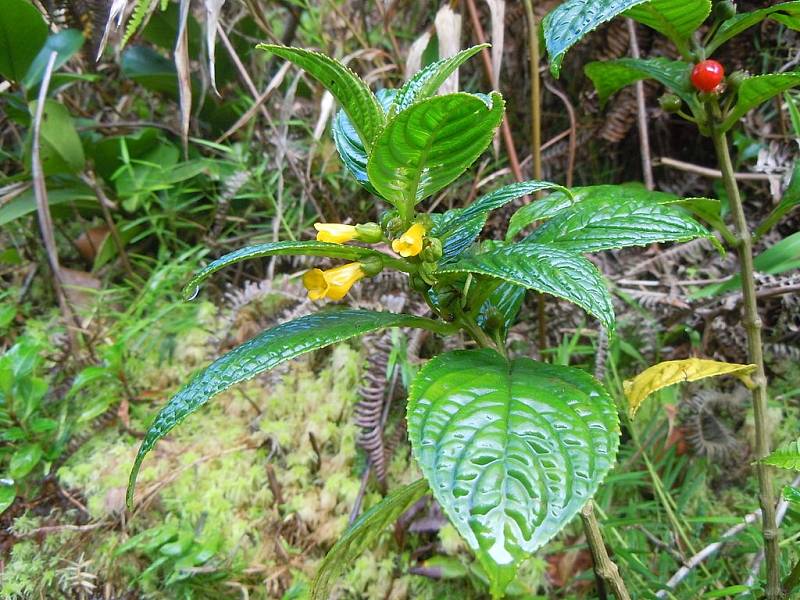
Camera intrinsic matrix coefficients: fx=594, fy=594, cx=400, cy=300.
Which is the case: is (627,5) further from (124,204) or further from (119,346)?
(124,204)

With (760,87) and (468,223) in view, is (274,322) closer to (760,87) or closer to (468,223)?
(468,223)

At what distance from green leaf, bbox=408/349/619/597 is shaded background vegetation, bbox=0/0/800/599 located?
557 mm

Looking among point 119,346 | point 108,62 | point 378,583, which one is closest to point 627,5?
point 378,583

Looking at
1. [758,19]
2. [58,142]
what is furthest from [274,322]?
[758,19]

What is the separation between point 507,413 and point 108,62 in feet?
6.70

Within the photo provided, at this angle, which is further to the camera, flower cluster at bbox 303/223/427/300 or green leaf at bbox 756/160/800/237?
green leaf at bbox 756/160/800/237

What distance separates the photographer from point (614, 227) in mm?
693

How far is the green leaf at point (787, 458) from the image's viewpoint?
27.2 inches

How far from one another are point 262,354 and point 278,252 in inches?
4.5

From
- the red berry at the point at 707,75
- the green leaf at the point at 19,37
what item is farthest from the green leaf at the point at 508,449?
the green leaf at the point at 19,37

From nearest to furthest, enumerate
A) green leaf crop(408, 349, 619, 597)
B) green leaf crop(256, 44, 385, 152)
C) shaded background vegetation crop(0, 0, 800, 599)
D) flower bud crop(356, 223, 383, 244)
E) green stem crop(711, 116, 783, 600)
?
1. green leaf crop(408, 349, 619, 597)
2. green leaf crop(256, 44, 385, 152)
3. flower bud crop(356, 223, 383, 244)
4. green stem crop(711, 116, 783, 600)
5. shaded background vegetation crop(0, 0, 800, 599)

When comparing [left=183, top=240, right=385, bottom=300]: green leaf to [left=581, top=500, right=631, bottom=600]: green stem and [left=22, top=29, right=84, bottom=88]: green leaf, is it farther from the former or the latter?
[left=22, top=29, right=84, bottom=88]: green leaf

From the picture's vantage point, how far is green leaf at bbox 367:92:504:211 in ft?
1.77

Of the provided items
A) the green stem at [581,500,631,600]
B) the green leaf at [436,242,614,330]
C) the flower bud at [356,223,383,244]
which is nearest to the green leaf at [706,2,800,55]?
the green leaf at [436,242,614,330]
